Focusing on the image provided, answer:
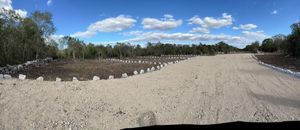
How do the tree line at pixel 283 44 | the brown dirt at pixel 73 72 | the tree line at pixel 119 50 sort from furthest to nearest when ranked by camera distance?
the tree line at pixel 119 50 → the tree line at pixel 283 44 → the brown dirt at pixel 73 72

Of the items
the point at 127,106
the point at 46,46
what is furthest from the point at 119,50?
the point at 127,106

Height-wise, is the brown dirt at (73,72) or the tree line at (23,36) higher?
the tree line at (23,36)

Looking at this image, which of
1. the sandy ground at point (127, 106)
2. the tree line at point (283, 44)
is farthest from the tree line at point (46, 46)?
the sandy ground at point (127, 106)

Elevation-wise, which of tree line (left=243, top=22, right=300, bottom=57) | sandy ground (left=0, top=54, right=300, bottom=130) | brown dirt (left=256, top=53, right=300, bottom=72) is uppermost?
tree line (left=243, top=22, right=300, bottom=57)

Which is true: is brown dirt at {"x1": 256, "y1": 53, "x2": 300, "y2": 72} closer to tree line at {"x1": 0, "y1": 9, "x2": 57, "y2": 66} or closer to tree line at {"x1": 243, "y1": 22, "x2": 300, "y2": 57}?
tree line at {"x1": 243, "y1": 22, "x2": 300, "y2": 57}

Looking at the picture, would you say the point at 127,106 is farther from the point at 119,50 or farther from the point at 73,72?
the point at 119,50

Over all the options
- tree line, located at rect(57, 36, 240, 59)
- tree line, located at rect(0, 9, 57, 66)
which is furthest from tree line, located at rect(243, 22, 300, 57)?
tree line, located at rect(0, 9, 57, 66)

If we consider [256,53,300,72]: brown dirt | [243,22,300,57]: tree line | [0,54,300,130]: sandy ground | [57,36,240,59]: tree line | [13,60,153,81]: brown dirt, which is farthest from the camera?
[57,36,240,59]: tree line

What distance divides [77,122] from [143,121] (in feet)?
4.17

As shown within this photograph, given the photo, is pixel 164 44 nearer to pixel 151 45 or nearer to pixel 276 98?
pixel 151 45

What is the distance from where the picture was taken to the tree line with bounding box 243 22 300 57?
4041cm

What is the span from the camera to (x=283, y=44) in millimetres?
53438

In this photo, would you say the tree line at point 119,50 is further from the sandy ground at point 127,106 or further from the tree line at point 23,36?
the sandy ground at point 127,106

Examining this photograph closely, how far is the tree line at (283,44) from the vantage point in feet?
133
